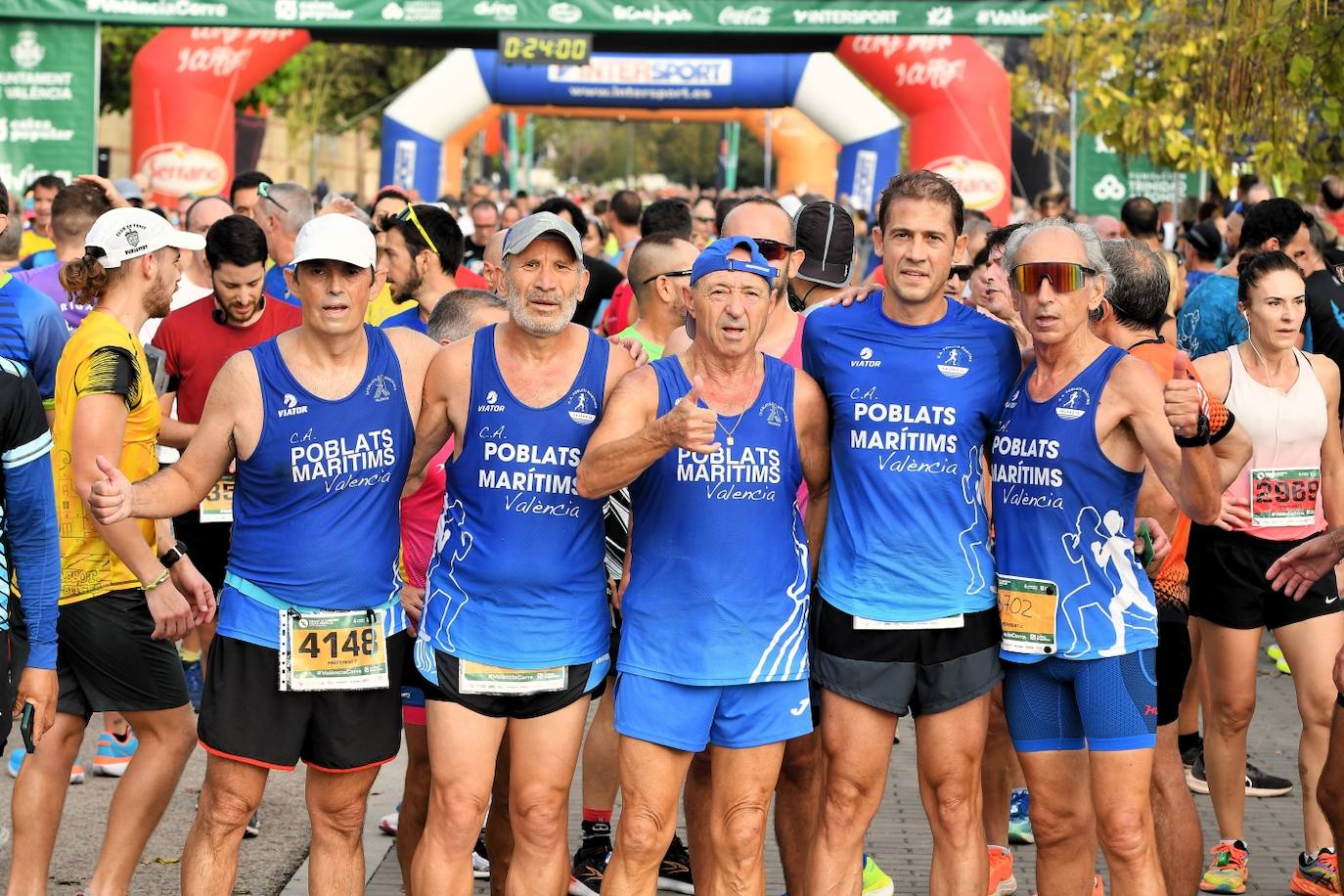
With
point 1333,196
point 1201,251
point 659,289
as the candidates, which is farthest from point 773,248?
point 1201,251

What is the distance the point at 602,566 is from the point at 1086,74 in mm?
10534

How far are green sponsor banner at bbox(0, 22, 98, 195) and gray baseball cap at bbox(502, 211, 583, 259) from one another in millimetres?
16437

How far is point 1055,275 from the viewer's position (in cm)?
461

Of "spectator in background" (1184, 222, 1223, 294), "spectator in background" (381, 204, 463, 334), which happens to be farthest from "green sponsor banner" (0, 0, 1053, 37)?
"spectator in background" (381, 204, 463, 334)

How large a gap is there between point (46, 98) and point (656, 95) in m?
11.2

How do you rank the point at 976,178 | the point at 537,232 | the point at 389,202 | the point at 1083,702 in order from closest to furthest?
the point at 1083,702
the point at 537,232
the point at 389,202
the point at 976,178

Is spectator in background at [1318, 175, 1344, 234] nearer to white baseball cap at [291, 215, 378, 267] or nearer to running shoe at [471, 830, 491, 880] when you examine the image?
running shoe at [471, 830, 491, 880]

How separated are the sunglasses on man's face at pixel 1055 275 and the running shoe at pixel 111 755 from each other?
4.31 metres

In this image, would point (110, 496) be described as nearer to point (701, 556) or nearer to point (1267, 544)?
→ point (701, 556)

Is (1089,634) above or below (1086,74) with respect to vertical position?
below

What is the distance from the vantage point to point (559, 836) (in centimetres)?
456

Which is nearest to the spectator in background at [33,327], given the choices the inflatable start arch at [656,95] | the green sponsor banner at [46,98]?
the green sponsor banner at [46,98]

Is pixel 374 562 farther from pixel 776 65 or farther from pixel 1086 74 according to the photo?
pixel 776 65

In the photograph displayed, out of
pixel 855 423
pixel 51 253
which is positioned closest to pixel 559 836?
pixel 855 423
